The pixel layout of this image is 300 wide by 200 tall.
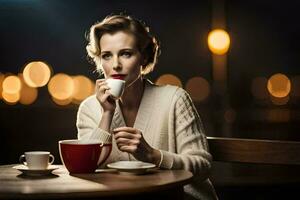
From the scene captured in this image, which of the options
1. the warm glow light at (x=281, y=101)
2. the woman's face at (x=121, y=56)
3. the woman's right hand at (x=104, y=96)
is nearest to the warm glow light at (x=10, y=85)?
the warm glow light at (x=281, y=101)

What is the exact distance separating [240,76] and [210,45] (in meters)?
19.6

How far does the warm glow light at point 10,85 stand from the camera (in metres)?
38.2

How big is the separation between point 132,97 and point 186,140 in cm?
41

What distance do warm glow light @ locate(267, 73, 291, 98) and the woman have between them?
112ft

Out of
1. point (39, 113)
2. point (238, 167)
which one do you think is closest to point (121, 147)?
point (238, 167)

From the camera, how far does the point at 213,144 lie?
3303mm

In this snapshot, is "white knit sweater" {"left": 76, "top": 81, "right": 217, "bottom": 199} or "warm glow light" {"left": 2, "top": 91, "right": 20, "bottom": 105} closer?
"white knit sweater" {"left": 76, "top": 81, "right": 217, "bottom": 199}

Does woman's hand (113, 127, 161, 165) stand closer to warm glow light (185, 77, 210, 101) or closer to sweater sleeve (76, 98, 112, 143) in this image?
sweater sleeve (76, 98, 112, 143)

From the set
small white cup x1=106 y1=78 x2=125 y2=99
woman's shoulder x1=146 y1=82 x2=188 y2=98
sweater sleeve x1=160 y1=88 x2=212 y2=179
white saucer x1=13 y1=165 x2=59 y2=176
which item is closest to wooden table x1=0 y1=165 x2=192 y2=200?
white saucer x1=13 y1=165 x2=59 y2=176

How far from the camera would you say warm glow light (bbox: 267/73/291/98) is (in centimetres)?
3681

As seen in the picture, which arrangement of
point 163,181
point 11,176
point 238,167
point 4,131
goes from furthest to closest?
point 4,131 < point 238,167 < point 11,176 < point 163,181

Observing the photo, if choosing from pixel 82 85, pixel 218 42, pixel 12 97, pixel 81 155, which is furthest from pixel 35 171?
pixel 12 97

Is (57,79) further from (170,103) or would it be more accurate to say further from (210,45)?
(170,103)

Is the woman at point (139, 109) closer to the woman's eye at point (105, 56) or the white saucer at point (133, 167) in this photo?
the woman's eye at point (105, 56)
